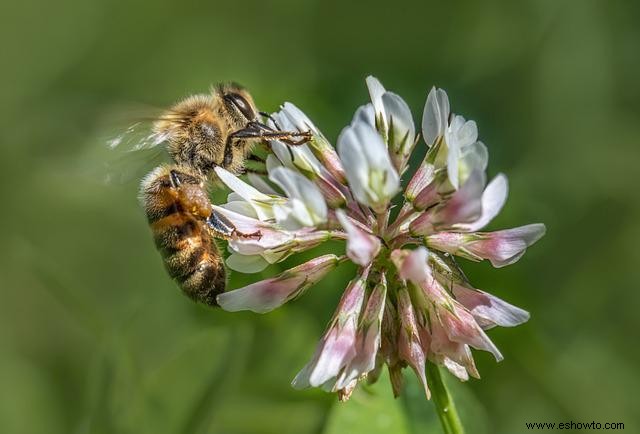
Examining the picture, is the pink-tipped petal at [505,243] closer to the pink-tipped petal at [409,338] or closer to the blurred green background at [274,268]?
the pink-tipped petal at [409,338]

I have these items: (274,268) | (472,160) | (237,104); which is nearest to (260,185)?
(237,104)

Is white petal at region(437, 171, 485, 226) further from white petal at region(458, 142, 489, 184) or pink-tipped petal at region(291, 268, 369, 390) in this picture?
pink-tipped petal at region(291, 268, 369, 390)

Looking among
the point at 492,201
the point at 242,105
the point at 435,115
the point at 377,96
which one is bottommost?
the point at 492,201

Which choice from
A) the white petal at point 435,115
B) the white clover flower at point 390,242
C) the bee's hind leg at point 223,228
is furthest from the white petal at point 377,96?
the bee's hind leg at point 223,228

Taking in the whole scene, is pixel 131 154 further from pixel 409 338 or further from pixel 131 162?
pixel 409 338

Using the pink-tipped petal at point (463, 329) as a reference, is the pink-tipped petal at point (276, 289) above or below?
above

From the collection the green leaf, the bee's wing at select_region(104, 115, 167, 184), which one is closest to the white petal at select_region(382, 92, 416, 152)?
the green leaf
